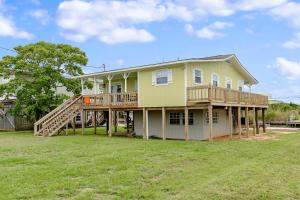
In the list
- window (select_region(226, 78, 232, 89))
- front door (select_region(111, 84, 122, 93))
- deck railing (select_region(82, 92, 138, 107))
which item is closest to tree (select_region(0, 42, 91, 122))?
front door (select_region(111, 84, 122, 93))

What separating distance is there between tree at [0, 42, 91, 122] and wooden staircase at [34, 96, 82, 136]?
1804 mm

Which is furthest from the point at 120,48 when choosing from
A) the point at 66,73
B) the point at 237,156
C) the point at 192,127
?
the point at 237,156

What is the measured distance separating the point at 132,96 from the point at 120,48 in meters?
16.6

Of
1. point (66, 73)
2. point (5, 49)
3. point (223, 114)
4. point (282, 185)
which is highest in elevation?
point (5, 49)

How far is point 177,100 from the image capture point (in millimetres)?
18938

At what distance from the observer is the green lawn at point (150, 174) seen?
23.8 feet

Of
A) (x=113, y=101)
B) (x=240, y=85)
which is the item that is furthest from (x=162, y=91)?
(x=240, y=85)

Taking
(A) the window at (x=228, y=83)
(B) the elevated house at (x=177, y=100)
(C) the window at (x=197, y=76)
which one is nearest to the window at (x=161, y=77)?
(B) the elevated house at (x=177, y=100)

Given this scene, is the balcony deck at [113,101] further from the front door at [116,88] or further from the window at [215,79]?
the window at [215,79]

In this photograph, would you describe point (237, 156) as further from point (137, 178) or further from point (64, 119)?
point (64, 119)

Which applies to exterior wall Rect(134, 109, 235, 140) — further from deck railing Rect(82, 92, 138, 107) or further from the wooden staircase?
the wooden staircase

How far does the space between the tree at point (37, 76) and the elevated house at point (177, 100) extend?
1.92 meters

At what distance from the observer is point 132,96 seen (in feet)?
69.8

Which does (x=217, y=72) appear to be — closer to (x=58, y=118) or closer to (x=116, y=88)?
(x=116, y=88)
